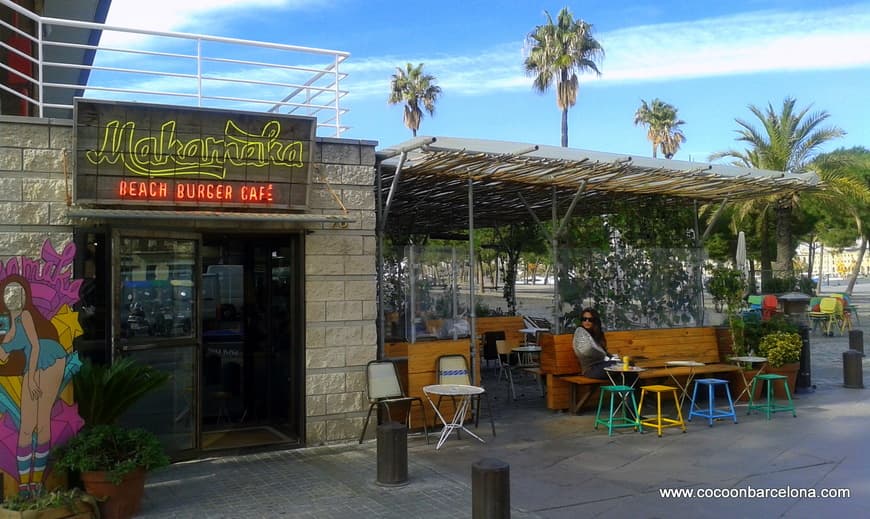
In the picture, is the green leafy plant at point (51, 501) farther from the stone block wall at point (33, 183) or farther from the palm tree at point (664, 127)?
the palm tree at point (664, 127)

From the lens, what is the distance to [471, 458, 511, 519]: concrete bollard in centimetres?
458

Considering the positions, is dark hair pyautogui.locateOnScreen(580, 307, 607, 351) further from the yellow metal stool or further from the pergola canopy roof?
the pergola canopy roof

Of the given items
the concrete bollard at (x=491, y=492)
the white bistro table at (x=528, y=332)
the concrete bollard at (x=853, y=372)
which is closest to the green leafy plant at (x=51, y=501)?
the concrete bollard at (x=491, y=492)

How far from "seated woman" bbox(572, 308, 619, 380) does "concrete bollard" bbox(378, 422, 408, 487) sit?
3.58 metres

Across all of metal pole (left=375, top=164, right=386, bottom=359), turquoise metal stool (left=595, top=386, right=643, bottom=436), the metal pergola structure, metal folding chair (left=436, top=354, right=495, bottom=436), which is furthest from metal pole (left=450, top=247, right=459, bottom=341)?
turquoise metal stool (left=595, top=386, right=643, bottom=436)

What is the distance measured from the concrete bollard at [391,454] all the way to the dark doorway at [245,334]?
106 inches

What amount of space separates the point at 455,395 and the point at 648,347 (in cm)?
386

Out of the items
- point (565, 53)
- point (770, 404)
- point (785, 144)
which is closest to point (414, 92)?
point (565, 53)

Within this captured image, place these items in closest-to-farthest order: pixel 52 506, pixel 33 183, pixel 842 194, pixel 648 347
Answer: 1. pixel 52 506
2. pixel 33 183
3. pixel 648 347
4. pixel 842 194

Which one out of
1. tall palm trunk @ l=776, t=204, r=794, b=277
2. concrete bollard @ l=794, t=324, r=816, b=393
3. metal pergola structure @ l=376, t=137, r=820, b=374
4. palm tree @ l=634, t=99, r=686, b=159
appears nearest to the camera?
metal pergola structure @ l=376, t=137, r=820, b=374

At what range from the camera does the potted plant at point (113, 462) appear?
531 cm

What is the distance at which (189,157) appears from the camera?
6.93 m

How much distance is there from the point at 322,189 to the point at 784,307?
1378 cm

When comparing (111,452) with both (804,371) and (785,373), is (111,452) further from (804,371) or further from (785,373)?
(804,371)
